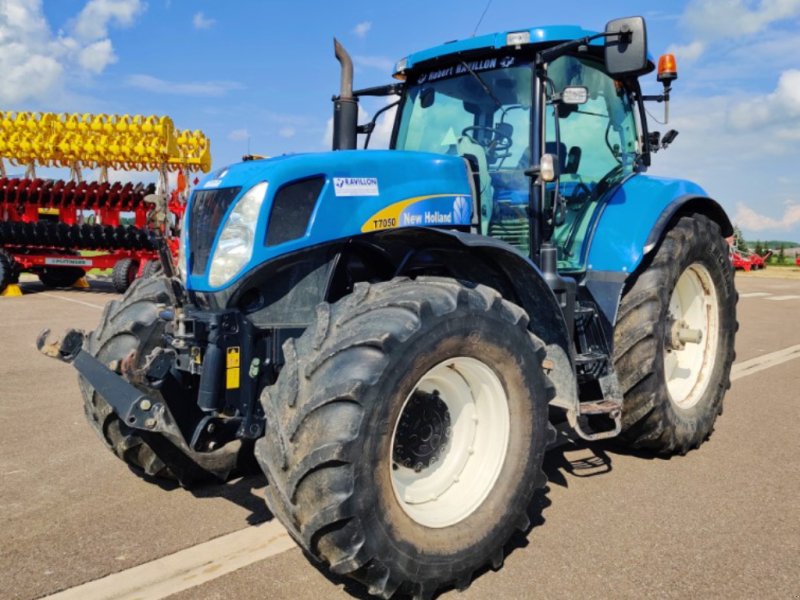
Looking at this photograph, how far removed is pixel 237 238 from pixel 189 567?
54.1 inches

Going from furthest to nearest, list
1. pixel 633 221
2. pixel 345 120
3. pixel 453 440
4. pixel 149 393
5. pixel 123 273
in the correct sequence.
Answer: pixel 123 273, pixel 345 120, pixel 633 221, pixel 149 393, pixel 453 440

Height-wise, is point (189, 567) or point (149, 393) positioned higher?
point (149, 393)

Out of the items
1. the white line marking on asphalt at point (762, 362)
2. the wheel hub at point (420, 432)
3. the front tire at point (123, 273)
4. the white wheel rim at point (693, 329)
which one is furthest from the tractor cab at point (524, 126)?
the front tire at point (123, 273)

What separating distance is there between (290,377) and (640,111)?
143 inches

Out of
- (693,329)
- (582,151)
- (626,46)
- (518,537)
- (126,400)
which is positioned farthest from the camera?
(693,329)

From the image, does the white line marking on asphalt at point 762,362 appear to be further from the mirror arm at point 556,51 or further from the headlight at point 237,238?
the headlight at point 237,238

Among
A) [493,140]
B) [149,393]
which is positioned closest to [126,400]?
[149,393]

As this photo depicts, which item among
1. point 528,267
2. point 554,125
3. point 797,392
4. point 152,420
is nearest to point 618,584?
point 528,267

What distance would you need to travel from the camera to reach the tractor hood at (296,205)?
290cm

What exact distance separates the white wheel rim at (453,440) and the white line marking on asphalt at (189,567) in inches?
26.3

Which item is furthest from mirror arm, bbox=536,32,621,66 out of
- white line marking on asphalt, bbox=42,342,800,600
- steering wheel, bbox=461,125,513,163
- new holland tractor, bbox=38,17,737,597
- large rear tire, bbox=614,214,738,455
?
white line marking on asphalt, bbox=42,342,800,600

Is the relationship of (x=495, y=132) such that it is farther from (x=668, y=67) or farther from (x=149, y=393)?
(x=149, y=393)

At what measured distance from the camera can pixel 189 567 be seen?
292cm

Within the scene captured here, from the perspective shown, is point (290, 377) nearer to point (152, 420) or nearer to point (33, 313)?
point (152, 420)
